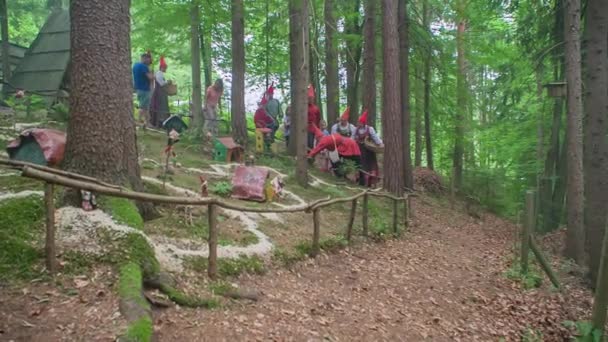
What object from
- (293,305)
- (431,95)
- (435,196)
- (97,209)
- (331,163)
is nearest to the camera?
(97,209)

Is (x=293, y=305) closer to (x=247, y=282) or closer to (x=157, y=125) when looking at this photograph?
(x=247, y=282)

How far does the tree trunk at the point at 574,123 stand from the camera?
339 inches

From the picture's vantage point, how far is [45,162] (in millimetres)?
5711

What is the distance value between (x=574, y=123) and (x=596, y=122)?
36 centimetres

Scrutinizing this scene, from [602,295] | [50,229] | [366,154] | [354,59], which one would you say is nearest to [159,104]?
[366,154]

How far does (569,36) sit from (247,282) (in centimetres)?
773

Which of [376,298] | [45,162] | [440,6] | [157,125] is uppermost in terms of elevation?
[440,6]

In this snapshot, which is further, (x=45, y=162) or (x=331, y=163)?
(x=331, y=163)

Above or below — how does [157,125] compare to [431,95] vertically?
below

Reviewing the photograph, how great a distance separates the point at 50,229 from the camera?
3807mm

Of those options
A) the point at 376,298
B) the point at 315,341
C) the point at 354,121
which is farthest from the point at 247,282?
the point at 354,121

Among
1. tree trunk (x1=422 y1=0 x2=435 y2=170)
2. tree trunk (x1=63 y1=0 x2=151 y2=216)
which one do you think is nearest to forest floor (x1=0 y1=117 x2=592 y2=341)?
tree trunk (x1=63 y1=0 x2=151 y2=216)

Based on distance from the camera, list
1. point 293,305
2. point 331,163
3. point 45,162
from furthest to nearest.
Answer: point 331,163 < point 45,162 < point 293,305

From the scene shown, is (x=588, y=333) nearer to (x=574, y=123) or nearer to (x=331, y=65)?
(x=574, y=123)
